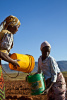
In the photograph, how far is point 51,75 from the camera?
113 inches

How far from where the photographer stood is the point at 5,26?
2.65 m

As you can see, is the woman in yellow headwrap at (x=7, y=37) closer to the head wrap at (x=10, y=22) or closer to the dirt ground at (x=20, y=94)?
the head wrap at (x=10, y=22)

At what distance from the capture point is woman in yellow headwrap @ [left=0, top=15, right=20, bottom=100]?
2.31 m

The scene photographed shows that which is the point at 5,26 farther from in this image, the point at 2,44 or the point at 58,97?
the point at 58,97

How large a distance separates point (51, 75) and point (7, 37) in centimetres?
101

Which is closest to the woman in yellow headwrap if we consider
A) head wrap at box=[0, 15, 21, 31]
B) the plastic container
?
head wrap at box=[0, 15, 21, 31]

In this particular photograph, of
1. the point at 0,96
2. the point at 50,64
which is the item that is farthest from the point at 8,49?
the point at 50,64

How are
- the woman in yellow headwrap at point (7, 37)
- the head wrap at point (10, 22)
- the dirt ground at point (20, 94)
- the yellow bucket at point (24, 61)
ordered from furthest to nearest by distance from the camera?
the dirt ground at point (20, 94) → the yellow bucket at point (24, 61) → the head wrap at point (10, 22) → the woman in yellow headwrap at point (7, 37)

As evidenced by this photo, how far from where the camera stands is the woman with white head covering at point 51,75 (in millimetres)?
2851

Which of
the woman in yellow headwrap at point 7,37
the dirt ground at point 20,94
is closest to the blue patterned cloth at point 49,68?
the woman in yellow headwrap at point 7,37

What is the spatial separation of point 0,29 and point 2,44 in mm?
270

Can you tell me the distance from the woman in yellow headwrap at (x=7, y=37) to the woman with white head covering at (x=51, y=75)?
2.16 feet

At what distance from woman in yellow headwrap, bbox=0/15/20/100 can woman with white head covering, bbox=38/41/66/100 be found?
25.9 inches

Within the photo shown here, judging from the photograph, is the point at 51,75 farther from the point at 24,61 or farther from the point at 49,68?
the point at 24,61
